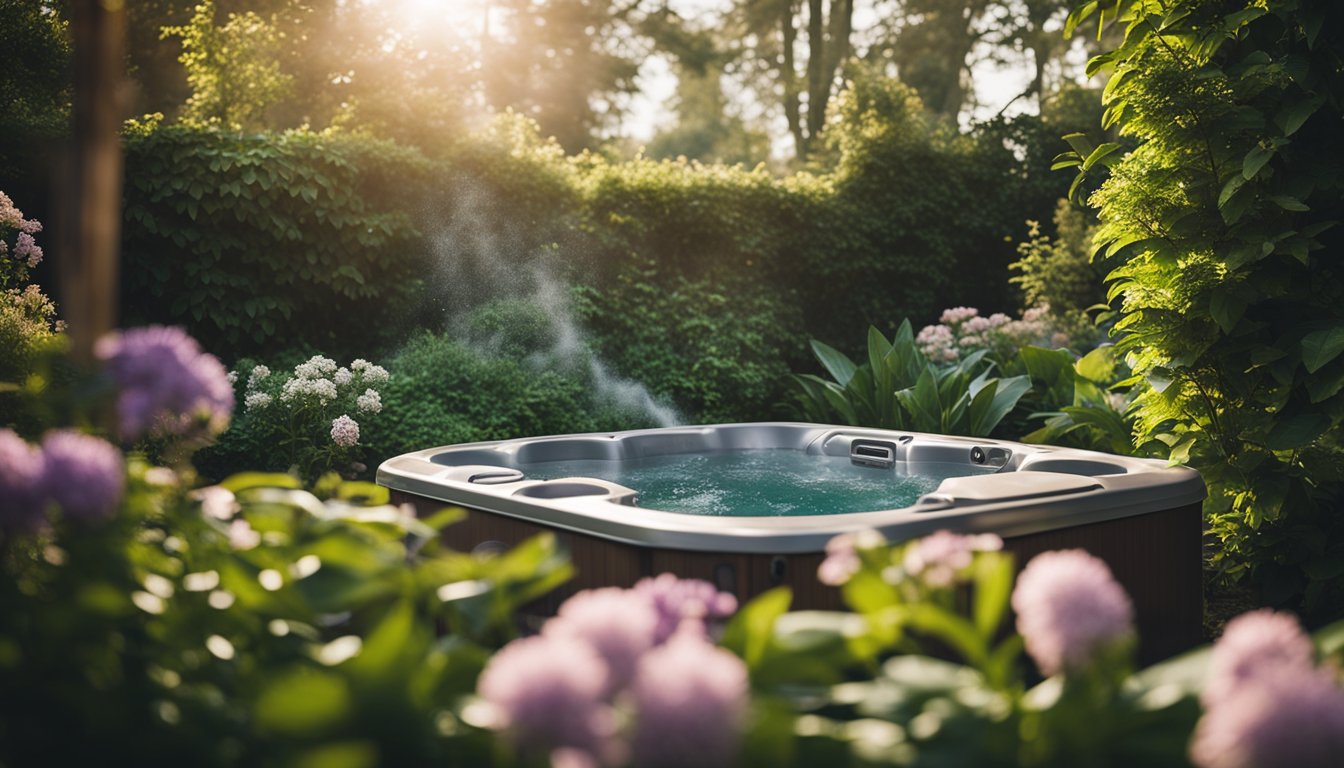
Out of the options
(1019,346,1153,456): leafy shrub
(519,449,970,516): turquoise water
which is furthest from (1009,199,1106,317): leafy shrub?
(519,449,970,516): turquoise water

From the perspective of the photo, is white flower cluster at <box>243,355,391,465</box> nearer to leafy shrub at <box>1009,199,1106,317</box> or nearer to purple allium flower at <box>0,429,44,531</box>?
purple allium flower at <box>0,429,44,531</box>

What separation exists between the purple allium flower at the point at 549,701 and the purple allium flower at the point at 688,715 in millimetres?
27

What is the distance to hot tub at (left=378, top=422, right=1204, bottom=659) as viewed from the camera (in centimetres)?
202

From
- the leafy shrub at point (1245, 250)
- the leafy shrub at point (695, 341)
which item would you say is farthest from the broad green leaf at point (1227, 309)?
the leafy shrub at point (695, 341)

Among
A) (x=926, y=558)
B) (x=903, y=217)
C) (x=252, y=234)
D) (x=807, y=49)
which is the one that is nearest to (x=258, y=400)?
(x=252, y=234)

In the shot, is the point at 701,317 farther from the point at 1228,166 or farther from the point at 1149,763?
the point at 1149,763

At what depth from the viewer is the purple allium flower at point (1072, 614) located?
0.69m

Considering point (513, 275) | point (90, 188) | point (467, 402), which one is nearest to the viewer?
point (90, 188)

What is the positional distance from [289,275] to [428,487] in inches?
135

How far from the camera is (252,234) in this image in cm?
573

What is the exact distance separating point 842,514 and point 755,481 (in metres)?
1.58

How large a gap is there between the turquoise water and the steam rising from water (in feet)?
6.18

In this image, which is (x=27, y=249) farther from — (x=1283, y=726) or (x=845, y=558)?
(x=1283, y=726)

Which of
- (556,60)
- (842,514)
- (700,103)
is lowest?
(842,514)
